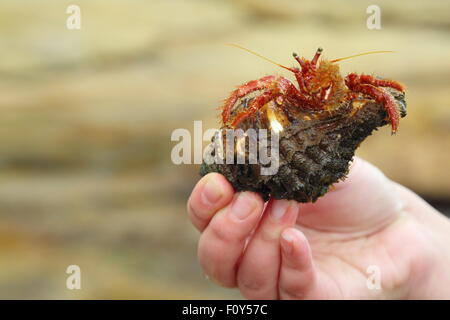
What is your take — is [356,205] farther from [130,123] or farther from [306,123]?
[130,123]

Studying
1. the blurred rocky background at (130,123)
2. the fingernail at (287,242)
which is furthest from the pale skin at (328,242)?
the blurred rocky background at (130,123)

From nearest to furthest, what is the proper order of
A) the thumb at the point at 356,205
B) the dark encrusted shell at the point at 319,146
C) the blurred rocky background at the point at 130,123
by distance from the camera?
the dark encrusted shell at the point at 319,146 < the thumb at the point at 356,205 < the blurred rocky background at the point at 130,123

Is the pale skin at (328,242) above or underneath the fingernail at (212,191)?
underneath

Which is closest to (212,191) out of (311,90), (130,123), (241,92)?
(241,92)

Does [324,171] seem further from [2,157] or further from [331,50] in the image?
[2,157]

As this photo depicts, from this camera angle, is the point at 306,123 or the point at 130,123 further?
the point at 130,123

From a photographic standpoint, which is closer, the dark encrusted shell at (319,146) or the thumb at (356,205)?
the dark encrusted shell at (319,146)

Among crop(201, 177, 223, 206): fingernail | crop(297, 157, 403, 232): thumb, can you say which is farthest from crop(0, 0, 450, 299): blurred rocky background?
crop(201, 177, 223, 206): fingernail

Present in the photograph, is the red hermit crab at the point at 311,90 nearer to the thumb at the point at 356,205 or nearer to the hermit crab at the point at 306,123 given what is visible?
the hermit crab at the point at 306,123
